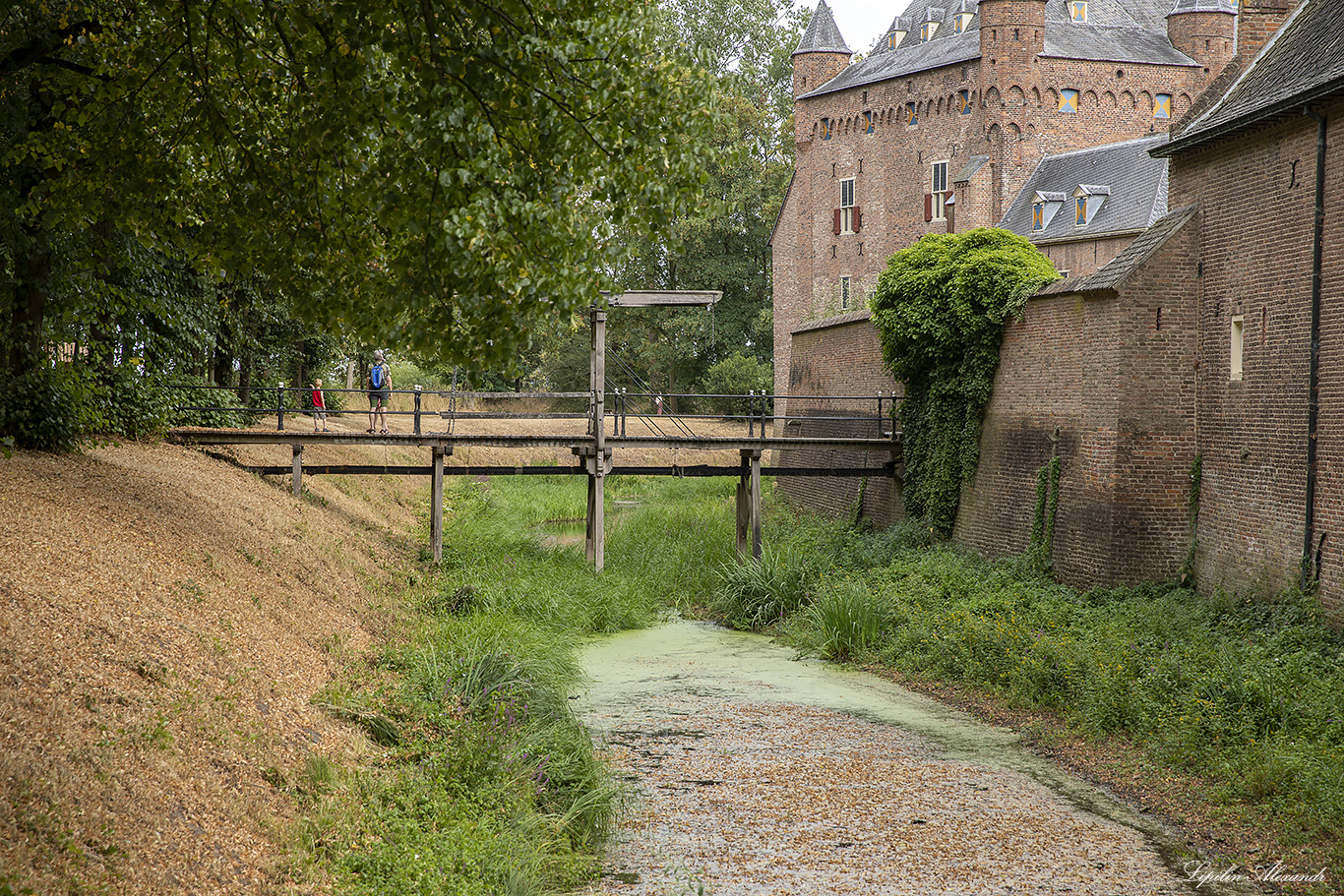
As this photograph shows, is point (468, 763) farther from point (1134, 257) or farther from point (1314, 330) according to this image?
point (1134, 257)

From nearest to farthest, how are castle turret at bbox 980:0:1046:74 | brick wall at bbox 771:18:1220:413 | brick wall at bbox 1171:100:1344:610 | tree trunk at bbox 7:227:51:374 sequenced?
tree trunk at bbox 7:227:51:374
brick wall at bbox 1171:100:1344:610
castle turret at bbox 980:0:1046:74
brick wall at bbox 771:18:1220:413

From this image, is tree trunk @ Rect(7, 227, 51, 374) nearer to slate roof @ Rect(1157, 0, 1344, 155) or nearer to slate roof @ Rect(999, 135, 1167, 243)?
slate roof @ Rect(1157, 0, 1344, 155)

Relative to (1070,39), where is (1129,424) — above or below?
below

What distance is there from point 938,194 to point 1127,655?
2420 centimetres

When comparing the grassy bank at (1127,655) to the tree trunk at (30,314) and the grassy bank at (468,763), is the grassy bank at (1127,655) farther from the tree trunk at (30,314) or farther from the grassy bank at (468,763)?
the tree trunk at (30,314)

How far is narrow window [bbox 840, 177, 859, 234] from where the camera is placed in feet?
115

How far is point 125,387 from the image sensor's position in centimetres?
1437

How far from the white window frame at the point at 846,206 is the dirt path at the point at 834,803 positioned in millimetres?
24934

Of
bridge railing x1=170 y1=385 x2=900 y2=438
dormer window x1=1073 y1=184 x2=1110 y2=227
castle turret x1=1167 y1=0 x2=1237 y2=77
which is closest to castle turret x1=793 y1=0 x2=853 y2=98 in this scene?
castle turret x1=1167 y1=0 x2=1237 y2=77

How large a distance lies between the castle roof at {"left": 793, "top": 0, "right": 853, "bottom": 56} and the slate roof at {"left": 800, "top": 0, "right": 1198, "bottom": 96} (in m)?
1.97

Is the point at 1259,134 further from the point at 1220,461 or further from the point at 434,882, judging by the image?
the point at 434,882

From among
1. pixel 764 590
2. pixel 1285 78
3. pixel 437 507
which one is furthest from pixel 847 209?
pixel 1285 78

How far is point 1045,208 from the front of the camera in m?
28.9

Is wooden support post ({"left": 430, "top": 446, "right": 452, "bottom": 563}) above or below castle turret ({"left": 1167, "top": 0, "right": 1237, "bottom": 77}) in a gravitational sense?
below
